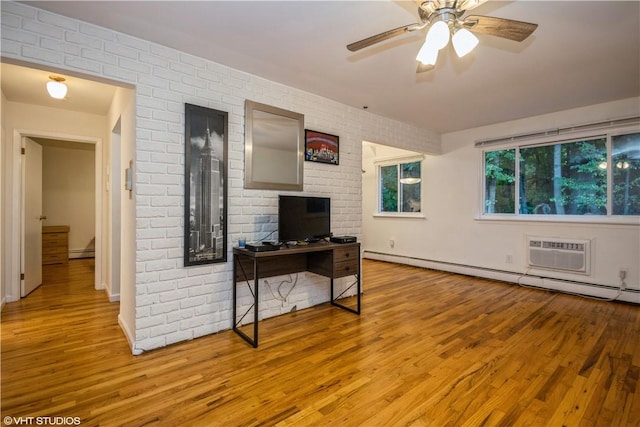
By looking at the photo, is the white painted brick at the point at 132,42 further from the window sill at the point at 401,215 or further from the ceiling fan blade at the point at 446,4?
the window sill at the point at 401,215

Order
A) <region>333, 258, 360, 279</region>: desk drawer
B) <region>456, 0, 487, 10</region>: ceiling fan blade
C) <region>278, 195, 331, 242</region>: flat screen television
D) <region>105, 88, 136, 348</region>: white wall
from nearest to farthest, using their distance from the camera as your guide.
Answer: <region>456, 0, 487, 10</region>: ceiling fan blade < <region>105, 88, 136, 348</region>: white wall < <region>278, 195, 331, 242</region>: flat screen television < <region>333, 258, 360, 279</region>: desk drawer

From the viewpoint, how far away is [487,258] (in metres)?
4.76

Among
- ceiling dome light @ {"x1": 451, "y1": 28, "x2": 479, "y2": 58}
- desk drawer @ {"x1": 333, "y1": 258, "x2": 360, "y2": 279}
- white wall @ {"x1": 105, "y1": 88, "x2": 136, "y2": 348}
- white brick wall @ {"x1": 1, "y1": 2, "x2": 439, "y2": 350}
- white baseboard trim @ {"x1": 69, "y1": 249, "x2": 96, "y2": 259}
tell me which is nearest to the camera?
ceiling dome light @ {"x1": 451, "y1": 28, "x2": 479, "y2": 58}

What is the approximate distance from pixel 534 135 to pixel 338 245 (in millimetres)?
3435

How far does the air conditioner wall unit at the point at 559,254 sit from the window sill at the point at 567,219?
251 mm

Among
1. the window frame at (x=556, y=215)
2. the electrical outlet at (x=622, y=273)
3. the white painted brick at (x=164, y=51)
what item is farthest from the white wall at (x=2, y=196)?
the electrical outlet at (x=622, y=273)

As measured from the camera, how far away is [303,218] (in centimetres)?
299

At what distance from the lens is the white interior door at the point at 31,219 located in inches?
144

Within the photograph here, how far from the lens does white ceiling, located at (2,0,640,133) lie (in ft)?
6.37

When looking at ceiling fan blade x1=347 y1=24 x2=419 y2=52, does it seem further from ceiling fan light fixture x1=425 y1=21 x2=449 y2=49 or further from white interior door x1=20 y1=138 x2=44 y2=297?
white interior door x1=20 y1=138 x2=44 y2=297

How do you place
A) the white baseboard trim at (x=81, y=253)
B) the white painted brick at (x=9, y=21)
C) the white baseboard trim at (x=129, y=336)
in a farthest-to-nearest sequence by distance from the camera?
the white baseboard trim at (x=81, y=253) → the white baseboard trim at (x=129, y=336) → the white painted brick at (x=9, y=21)

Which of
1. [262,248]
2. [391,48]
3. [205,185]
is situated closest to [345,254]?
[262,248]

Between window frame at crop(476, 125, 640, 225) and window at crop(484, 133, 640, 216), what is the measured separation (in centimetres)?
1

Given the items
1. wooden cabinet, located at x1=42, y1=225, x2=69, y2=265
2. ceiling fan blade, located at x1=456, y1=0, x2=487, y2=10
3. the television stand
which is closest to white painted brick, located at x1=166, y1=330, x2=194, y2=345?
the television stand
